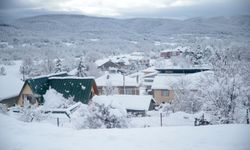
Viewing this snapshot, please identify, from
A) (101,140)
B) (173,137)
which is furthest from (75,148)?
(173,137)

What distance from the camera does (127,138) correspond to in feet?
22.2

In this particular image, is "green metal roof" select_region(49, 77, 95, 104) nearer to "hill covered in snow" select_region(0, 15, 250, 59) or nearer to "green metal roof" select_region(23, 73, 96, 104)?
"green metal roof" select_region(23, 73, 96, 104)

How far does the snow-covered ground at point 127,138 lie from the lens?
20.0 feet

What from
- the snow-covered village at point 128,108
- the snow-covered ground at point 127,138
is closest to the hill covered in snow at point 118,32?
the snow-covered village at point 128,108

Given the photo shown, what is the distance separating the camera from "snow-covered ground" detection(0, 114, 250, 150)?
6105 mm

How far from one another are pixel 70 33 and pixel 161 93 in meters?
133

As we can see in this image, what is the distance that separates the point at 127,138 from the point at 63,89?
19.4 meters

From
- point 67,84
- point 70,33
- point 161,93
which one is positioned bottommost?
point 161,93

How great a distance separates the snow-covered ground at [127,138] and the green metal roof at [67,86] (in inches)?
644

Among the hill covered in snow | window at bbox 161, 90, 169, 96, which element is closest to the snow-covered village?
window at bbox 161, 90, 169, 96

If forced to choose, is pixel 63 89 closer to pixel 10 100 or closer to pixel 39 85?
pixel 39 85

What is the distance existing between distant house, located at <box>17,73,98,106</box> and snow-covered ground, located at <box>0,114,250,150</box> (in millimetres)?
16391

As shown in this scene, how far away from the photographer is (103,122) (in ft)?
39.1

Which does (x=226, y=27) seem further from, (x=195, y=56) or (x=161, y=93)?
(x=161, y=93)
